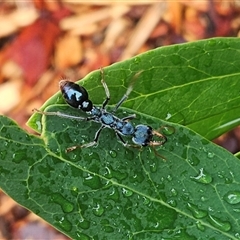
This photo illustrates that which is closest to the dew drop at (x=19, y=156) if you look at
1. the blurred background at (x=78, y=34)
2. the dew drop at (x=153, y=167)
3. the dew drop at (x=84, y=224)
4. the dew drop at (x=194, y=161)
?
the dew drop at (x=84, y=224)

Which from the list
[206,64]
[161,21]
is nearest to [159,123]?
[206,64]

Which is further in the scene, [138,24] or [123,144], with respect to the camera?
[138,24]

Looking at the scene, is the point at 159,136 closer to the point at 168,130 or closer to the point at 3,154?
the point at 168,130

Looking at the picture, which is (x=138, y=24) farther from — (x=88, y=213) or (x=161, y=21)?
(x=88, y=213)

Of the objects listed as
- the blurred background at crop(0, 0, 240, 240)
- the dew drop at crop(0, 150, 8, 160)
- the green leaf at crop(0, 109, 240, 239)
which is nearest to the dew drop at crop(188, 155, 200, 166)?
the green leaf at crop(0, 109, 240, 239)

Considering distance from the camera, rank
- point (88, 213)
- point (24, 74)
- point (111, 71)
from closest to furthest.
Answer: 1. point (88, 213)
2. point (111, 71)
3. point (24, 74)

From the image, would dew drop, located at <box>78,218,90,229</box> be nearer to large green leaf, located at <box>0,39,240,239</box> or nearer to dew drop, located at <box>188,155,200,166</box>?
large green leaf, located at <box>0,39,240,239</box>

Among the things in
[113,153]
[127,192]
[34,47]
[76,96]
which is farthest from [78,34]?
[127,192]
